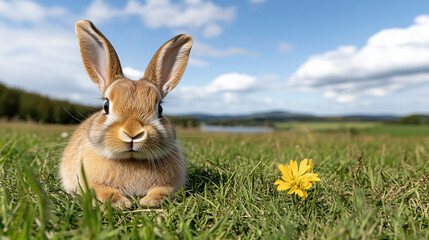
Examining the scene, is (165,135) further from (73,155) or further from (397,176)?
(397,176)

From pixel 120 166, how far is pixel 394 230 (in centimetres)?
241

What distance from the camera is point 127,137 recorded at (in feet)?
8.48

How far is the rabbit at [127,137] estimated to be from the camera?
2.68 meters

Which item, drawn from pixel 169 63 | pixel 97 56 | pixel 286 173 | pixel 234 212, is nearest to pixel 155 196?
pixel 234 212

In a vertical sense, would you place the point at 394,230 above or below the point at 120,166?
below

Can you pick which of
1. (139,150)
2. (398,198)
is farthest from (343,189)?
(139,150)

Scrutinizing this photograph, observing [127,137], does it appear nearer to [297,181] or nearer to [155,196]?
[155,196]

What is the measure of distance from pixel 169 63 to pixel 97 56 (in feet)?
2.75

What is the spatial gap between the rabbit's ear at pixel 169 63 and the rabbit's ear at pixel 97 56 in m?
0.38

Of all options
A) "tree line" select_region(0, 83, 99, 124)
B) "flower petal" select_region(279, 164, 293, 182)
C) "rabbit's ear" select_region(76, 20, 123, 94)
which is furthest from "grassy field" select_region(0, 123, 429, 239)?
"tree line" select_region(0, 83, 99, 124)

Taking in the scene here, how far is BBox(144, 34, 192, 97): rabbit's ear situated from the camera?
340cm

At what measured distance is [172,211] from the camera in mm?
2447

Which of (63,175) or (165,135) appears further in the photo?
(63,175)

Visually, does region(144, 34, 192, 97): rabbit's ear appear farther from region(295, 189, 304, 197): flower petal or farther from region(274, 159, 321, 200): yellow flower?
region(295, 189, 304, 197): flower petal
